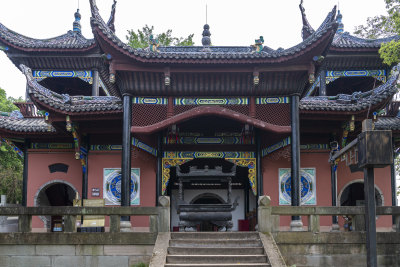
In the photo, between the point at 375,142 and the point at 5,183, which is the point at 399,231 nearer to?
the point at 375,142

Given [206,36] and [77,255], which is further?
[206,36]

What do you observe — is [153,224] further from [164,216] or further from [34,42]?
[34,42]

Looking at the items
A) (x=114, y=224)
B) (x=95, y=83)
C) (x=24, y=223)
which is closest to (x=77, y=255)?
(x=114, y=224)

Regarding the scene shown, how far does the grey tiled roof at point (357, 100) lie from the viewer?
37.0 ft

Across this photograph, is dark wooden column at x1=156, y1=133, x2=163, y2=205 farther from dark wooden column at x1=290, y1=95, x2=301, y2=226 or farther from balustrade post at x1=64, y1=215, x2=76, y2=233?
dark wooden column at x1=290, y1=95, x2=301, y2=226

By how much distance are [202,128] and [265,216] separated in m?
4.24

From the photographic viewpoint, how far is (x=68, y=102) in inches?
467

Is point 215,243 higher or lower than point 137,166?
lower

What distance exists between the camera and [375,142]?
Answer: 22.1 ft

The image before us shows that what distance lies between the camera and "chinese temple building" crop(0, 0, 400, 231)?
35.5 feet

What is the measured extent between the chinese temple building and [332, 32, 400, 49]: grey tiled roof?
1768 mm

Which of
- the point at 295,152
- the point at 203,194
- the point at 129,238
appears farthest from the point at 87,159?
the point at 295,152

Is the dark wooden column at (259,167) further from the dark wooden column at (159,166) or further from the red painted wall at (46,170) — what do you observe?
the red painted wall at (46,170)

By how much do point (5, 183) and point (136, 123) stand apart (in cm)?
1333
